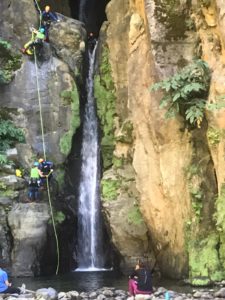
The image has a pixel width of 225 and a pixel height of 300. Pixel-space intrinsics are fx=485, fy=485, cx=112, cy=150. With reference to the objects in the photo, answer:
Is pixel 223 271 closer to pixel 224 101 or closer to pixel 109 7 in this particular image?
pixel 224 101

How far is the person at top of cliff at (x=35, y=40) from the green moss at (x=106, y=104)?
3.09 m

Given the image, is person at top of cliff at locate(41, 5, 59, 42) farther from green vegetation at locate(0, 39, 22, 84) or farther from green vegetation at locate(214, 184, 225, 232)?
green vegetation at locate(214, 184, 225, 232)

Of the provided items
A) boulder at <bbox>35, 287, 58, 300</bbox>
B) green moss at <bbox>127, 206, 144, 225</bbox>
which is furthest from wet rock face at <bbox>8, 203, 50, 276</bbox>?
boulder at <bbox>35, 287, 58, 300</bbox>

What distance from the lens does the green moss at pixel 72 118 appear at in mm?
22422

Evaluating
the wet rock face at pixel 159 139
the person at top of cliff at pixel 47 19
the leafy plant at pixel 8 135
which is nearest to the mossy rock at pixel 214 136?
the wet rock face at pixel 159 139

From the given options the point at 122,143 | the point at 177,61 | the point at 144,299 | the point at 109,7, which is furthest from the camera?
the point at 109,7

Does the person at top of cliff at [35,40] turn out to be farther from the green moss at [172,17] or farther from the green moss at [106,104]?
the green moss at [172,17]

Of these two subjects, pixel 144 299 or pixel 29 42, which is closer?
pixel 144 299

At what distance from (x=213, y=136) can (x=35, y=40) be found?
12388 millimetres

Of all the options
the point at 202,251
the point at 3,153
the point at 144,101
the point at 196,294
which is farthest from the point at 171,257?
the point at 3,153

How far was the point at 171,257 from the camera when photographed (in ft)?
53.9

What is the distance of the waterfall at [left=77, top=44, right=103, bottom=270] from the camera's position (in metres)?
21.1

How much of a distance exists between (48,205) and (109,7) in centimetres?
983

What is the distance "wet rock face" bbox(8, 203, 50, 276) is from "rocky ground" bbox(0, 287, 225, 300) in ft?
16.5
